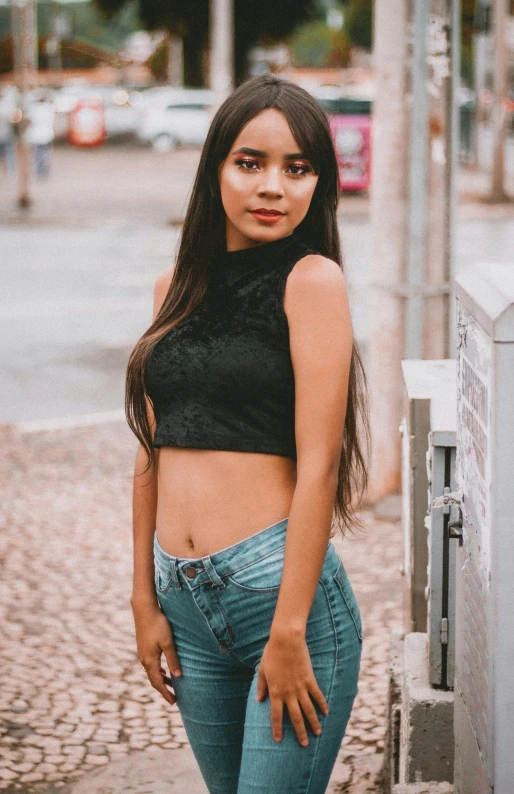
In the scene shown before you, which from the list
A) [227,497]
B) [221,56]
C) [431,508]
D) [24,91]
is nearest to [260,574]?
[227,497]

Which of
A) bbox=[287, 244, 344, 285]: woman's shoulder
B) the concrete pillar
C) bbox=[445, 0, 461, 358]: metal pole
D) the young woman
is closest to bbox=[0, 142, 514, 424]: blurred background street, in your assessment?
the concrete pillar

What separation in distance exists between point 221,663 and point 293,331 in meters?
0.61

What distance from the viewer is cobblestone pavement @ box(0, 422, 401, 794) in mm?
3604

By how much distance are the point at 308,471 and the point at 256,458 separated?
0.12 metres

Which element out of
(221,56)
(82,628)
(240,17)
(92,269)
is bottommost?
(92,269)

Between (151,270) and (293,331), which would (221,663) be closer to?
(293,331)

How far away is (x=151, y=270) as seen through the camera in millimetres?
14211

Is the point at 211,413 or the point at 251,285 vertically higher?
the point at 251,285

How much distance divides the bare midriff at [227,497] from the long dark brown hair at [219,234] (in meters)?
0.22

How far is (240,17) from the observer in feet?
144

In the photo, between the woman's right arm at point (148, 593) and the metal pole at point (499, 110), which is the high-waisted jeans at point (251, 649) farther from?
the metal pole at point (499, 110)

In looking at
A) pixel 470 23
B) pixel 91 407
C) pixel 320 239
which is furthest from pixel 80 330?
pixel 470 23

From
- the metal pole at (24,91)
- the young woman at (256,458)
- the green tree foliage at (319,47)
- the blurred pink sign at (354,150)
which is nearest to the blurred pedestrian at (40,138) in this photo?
the metal pole at (24,91)

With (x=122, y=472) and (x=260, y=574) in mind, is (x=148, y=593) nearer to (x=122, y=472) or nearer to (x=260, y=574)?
(x=260, y=574)
